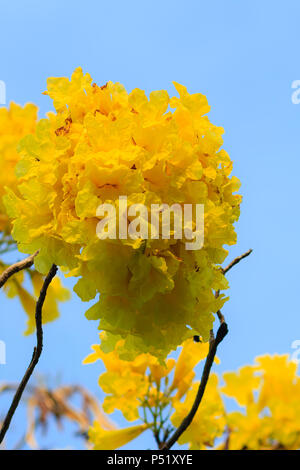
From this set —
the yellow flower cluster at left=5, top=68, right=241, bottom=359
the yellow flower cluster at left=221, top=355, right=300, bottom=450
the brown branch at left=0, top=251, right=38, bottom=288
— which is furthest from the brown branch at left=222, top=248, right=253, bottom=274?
the yellow flower cluster at left=221, top=355, right=300, bottom=450

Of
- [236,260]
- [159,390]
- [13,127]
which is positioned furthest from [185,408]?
[13,127]

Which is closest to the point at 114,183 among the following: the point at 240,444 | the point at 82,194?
the point at 82,194

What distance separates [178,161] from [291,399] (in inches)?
71.7

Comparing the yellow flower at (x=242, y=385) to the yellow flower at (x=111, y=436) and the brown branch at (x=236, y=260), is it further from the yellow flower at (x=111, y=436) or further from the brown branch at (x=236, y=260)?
the brown branch at (x=236, y=260)

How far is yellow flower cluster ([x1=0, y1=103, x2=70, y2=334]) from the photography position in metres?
1.60

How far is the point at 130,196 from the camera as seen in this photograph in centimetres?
77

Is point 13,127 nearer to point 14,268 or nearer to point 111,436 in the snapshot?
point 14,268

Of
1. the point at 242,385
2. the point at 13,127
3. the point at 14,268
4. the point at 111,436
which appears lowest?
the point at 111,436

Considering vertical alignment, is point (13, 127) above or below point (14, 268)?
above

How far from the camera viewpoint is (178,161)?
81 cm

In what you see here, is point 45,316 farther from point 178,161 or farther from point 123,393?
point 178,161

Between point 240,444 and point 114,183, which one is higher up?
point 114,183

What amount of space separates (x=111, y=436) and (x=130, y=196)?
1.17 metres

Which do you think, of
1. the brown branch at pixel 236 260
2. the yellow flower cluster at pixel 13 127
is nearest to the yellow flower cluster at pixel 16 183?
the yellow flower cluster at pixel 13 127
